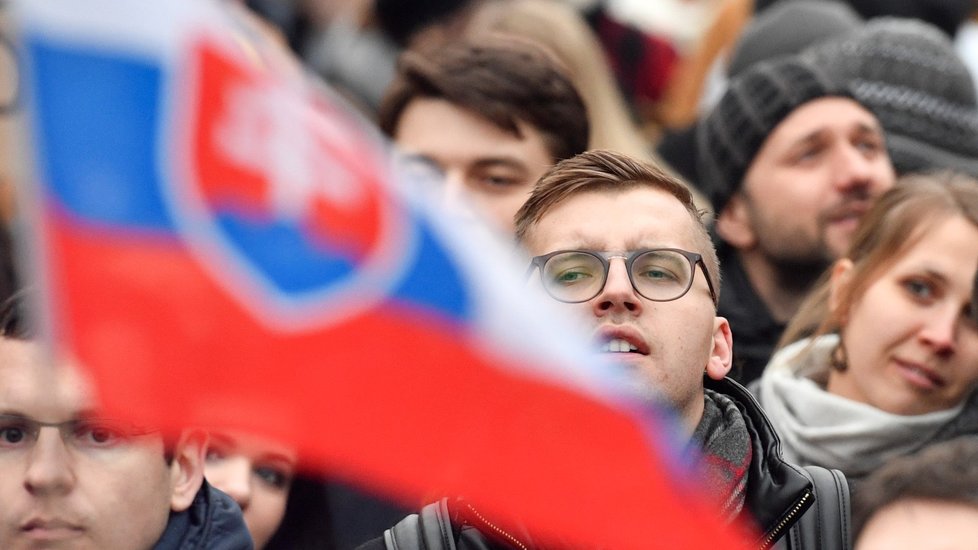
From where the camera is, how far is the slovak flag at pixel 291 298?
2.61 meters

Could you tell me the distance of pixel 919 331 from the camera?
4.49 meters

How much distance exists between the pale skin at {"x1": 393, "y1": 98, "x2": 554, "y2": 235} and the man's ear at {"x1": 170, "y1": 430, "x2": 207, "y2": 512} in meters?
1.42

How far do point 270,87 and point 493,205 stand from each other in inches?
88.0

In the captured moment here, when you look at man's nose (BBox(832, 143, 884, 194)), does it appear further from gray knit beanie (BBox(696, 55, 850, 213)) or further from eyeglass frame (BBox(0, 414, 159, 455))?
eyeglass frame (BBox(0, 414, 159, 455))

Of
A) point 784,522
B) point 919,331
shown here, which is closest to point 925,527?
point 784,522

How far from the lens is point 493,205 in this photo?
5.03 metres

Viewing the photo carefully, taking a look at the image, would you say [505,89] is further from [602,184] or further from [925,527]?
[925,527]

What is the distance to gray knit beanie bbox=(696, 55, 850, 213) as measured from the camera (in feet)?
18.7

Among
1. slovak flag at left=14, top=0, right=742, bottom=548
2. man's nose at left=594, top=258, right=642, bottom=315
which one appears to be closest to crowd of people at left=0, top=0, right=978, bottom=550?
man's nose at left=594, top=258, right=642, bottom=315

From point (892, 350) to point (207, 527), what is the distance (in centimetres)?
171

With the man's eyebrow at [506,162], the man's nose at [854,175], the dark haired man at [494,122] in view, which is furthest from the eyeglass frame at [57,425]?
the man's nose at [854,175]

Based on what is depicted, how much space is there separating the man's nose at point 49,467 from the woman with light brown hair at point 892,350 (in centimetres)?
179

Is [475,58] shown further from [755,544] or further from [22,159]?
[22,159]

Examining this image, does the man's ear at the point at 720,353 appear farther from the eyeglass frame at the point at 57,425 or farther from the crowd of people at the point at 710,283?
the eyeglass frame at the point at 57,425
